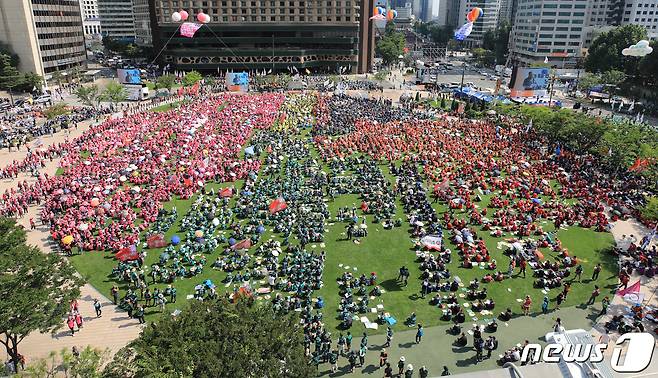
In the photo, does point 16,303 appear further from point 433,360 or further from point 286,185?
point 286,185

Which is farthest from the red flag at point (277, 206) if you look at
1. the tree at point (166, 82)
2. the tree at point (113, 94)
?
the tree at point (166, 82)

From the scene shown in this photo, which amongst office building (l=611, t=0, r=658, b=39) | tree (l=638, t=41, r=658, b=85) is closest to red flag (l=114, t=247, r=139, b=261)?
tree (l=638, t=41, r=658, b=85)

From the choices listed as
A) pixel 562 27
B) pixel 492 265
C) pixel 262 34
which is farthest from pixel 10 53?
pixel 562 27

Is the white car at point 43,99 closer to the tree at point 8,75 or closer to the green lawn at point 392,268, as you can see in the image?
the tree at point 8,75

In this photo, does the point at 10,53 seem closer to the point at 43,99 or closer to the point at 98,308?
the point at 43,99

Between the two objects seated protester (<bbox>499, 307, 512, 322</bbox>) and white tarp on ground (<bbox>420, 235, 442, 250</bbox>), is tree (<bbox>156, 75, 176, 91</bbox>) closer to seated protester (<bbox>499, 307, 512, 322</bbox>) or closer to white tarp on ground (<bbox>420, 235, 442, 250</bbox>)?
white tarp on ground (<bbox>420, 235, 442, 250</bbox>)

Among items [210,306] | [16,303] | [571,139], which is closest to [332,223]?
[210,306]
